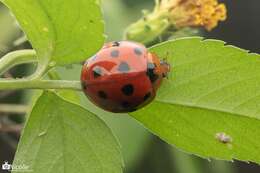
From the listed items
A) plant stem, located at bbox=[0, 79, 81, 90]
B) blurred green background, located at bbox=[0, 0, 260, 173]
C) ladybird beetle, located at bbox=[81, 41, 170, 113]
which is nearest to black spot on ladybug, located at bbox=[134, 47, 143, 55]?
ladybird beetle, located at bbox=[81, 41, 170, 113]

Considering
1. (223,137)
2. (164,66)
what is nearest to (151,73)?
(164,66)

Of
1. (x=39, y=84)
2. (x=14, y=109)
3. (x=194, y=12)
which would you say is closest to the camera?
(x=39, y=84)

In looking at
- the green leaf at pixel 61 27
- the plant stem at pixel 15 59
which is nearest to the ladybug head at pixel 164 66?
the green leaf at pixel 61 27

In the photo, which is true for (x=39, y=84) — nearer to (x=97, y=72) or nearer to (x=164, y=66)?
(x=97, y=72)

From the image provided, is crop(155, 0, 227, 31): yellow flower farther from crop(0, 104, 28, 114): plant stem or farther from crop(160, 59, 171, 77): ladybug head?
crop(0, 104, 28, 114): plant stem

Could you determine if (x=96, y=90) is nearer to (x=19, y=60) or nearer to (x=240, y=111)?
(x=19, y=60)

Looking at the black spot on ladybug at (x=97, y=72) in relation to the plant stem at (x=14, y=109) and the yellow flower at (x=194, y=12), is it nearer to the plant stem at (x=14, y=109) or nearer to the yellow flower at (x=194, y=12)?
the yellow flower at (x=194, y=12)
